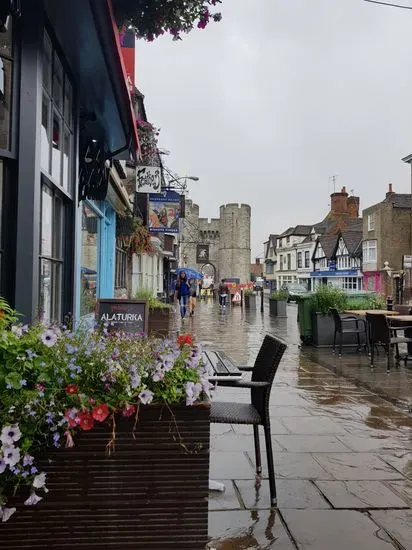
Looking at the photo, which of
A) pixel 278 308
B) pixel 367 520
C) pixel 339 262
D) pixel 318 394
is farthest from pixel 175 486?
pixel 339 262

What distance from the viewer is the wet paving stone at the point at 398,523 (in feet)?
8.69

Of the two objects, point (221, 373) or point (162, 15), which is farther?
point (162, 15)

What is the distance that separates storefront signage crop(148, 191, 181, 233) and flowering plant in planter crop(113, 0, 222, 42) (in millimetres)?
10337

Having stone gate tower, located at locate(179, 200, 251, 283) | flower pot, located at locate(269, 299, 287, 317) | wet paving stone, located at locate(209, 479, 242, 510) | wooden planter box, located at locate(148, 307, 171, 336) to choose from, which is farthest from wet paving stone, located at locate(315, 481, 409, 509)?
stone gate tower, located at locate(179, 200, 251, 283)

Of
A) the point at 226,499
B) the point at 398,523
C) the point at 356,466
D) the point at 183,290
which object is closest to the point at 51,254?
the point at 226,499

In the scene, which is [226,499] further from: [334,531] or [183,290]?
[183,290]

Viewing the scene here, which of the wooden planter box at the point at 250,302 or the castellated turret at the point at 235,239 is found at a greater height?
the castellated turret at the point at 235,239

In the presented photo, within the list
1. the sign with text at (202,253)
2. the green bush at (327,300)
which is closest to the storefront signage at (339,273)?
the sign with text at (202,253)

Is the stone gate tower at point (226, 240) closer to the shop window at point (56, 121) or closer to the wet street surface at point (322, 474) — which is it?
the wet street surface at point (322, 474)

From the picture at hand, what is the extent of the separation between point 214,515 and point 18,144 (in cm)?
250

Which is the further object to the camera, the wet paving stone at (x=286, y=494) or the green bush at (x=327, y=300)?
the green bush at (x=327, y=300)

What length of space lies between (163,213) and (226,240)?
4992 cm

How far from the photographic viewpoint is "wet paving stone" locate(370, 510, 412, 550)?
2.65m

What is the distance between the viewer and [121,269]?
12633 mm
